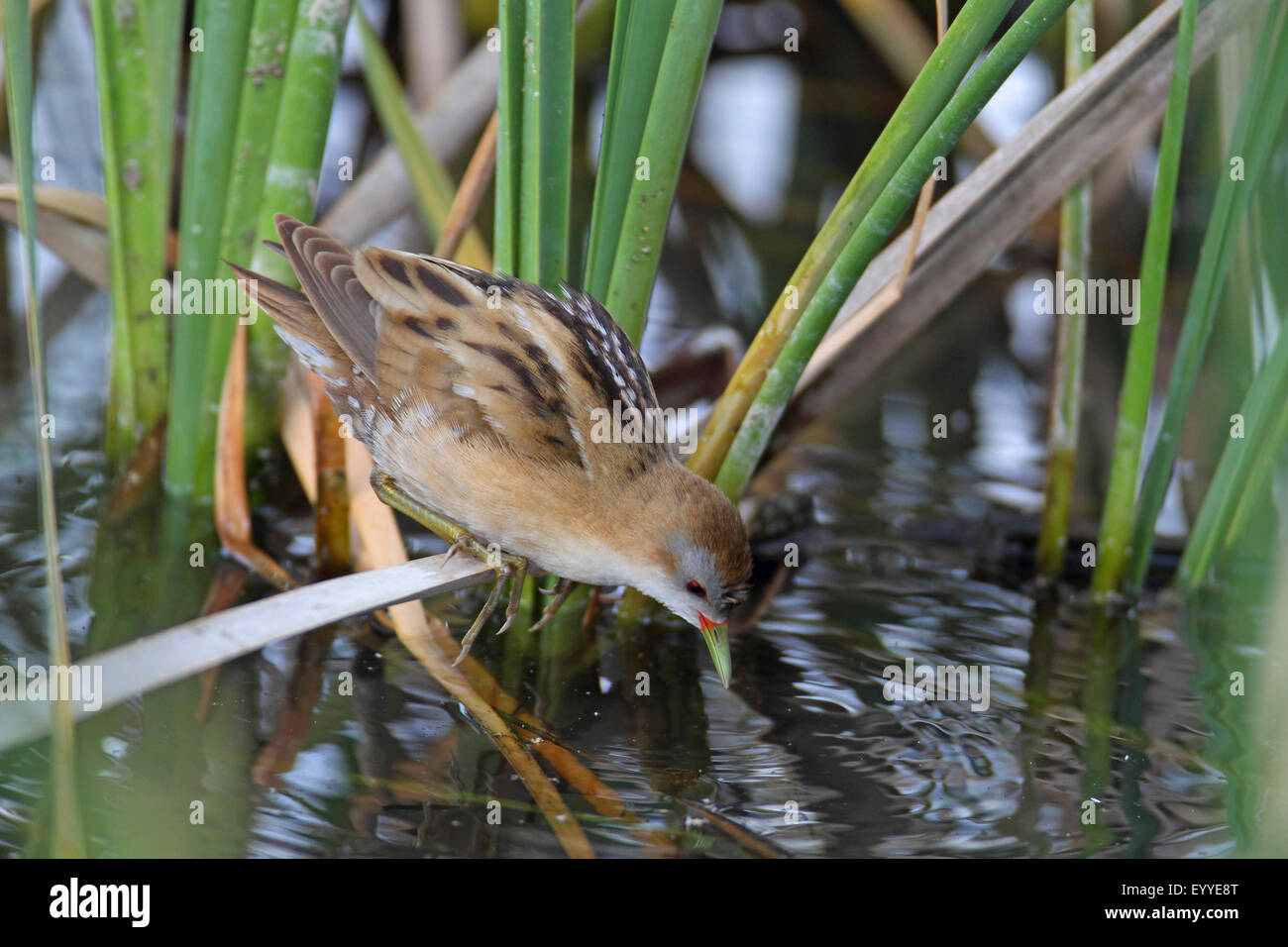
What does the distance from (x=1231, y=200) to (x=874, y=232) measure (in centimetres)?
86

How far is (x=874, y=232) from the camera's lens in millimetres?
2529

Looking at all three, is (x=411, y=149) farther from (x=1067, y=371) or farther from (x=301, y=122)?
(x=1067, y=371)

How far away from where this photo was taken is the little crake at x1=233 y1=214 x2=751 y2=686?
8.57 ft

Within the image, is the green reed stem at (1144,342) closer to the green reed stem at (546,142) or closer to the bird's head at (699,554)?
the bird's head at (699,554)

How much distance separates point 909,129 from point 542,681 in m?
1.44

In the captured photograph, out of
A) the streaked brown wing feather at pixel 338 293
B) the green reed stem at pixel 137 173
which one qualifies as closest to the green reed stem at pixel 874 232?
the streaked brown wing feather at pixel 338 293

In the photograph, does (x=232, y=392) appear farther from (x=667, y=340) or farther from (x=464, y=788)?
(x=667, y=340)

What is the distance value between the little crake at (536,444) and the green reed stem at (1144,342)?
1166mm

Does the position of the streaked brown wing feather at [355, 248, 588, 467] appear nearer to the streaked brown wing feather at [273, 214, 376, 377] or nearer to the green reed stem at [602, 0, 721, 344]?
the streaked brown wing feather at [273, 214, 376, 377]

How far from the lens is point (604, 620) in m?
3.22

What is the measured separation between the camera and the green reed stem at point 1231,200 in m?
2.65

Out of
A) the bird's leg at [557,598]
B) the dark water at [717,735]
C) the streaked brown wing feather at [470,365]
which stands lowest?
the dark water at [717,735]

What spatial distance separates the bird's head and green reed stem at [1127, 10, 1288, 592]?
1.21m

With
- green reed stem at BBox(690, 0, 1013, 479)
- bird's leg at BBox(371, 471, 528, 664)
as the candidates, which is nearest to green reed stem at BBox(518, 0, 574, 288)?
green reed stem at BBox(690, 0, 1013, 479)
